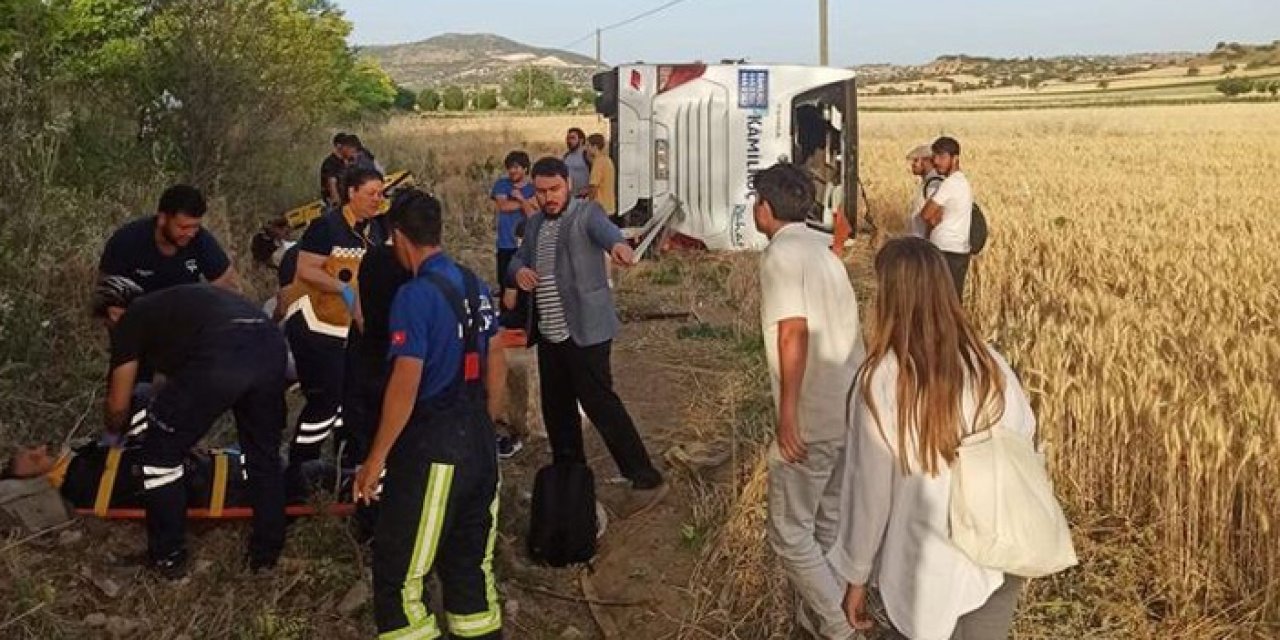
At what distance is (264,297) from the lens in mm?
9898

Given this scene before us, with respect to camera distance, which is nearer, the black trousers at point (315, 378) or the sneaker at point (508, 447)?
the black trousers at point (315, 378)

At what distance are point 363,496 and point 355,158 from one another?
5.52m

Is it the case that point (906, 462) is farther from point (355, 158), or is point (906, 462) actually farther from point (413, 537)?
point (355, 158)

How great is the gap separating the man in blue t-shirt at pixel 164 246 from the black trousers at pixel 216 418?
2.80 feet

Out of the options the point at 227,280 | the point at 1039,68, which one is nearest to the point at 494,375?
the point at 227,280

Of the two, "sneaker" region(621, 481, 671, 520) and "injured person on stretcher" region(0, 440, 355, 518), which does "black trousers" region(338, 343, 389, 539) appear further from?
"sneaker" region(621, 481, 671, 520)

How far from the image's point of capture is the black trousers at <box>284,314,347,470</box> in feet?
18.2

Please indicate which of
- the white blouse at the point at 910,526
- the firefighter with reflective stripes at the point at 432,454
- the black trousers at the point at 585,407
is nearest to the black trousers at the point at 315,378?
the black trousers at the point at 585,407

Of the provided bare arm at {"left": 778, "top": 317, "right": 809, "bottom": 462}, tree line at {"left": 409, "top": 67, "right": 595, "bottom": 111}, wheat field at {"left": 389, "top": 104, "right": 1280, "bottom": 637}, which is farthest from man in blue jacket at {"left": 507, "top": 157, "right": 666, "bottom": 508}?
tree line at {"left": 409, "top": 67, "right": 595, "bottom": 111}

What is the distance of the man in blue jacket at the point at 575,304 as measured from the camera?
215 inches

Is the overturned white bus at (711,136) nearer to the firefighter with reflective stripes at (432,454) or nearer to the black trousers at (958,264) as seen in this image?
the black trousers at (958,264)

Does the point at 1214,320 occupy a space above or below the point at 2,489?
above

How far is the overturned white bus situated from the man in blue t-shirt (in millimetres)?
9146

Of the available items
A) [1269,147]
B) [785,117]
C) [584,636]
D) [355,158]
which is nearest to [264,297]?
[355,158]
